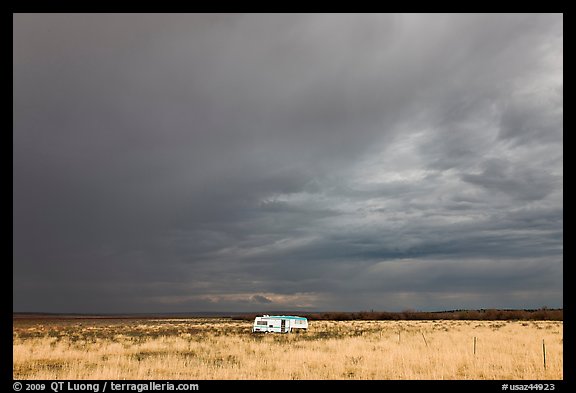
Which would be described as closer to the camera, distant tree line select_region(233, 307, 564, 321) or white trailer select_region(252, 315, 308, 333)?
white trailer select_region(252, 315, 308, 333)

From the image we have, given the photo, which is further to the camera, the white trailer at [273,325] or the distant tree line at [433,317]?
the distant tree line at [433,317]

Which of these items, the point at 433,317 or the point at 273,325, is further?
the point at 433,317
